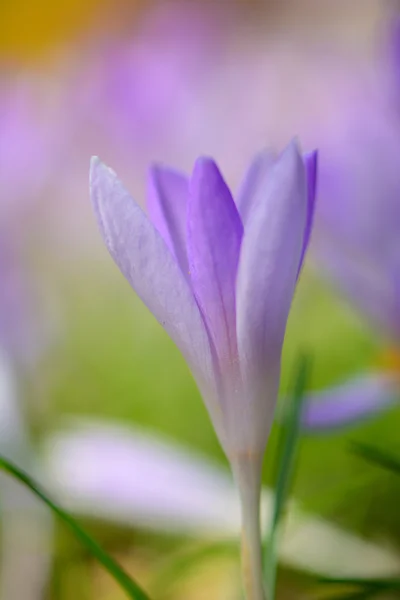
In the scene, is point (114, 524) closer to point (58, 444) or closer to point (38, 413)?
point (58, 444)

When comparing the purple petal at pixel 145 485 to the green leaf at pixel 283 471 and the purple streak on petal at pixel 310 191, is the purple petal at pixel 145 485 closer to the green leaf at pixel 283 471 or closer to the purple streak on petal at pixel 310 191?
the green leaf at pixel 283 471

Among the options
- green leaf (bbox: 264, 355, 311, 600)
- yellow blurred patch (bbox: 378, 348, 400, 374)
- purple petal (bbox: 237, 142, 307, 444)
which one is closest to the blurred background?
yellow blurred patch (bbox: 378, 348, 400, 374)

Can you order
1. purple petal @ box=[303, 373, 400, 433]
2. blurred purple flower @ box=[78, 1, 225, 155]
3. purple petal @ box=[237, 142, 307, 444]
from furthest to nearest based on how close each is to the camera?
blurred purple flower @ box=[78, 1, 225, 155] → purple petal @ box=[303, 373, 400, 433] → purple petal @ box=[237, 142, 307, 444]

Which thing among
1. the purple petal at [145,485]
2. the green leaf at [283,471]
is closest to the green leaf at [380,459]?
the green leaf at [283,471]

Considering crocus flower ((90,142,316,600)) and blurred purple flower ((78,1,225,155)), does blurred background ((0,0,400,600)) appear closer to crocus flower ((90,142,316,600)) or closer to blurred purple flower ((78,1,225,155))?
blurred purple flower ((78,1,225,155))

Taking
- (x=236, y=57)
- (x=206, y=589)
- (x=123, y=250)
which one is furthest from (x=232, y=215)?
(x=236, y=57)

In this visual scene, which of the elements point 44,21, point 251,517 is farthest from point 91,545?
point 44,21

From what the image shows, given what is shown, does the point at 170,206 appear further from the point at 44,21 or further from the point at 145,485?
the point at 44,21
